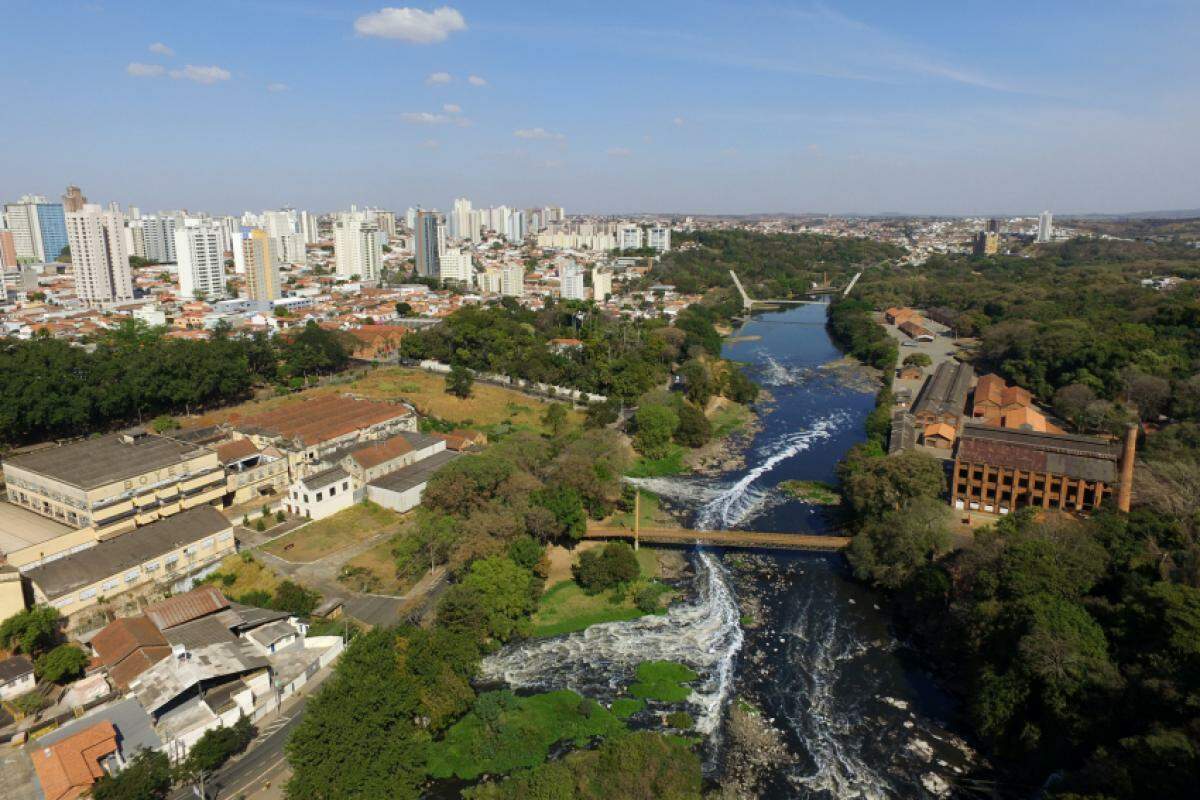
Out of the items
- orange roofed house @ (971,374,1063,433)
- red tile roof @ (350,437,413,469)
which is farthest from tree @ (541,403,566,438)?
orange roofed house @ (971,374,1063,433)

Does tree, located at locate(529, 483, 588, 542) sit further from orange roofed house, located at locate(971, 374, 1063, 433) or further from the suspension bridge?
the suspension bridge

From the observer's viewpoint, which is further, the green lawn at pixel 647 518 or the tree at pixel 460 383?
the tree at pixel 460 383

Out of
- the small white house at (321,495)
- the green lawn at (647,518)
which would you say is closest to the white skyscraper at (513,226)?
the green lawn at (647,518)

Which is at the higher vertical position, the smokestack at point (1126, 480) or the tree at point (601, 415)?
the smokestack at point (1126, 480)

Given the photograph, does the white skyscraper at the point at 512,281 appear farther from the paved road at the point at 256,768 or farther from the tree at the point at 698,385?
the paved road at the point at 256,768

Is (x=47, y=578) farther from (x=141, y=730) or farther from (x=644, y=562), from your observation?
(x=644, y=562)

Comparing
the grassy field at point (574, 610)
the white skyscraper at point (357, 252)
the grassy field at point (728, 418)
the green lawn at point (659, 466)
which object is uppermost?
the white skyscraper at point (357, 252)
